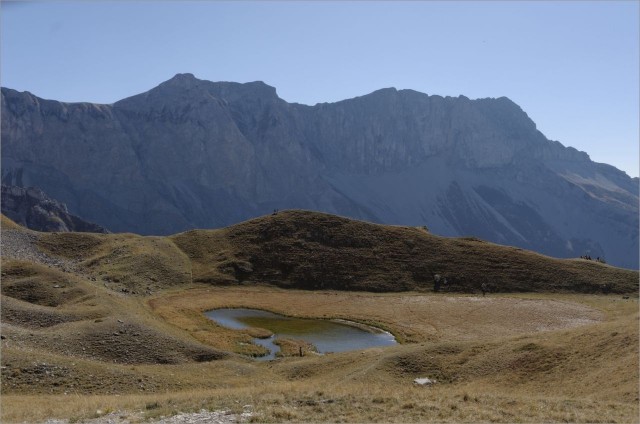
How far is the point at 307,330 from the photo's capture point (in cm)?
7544

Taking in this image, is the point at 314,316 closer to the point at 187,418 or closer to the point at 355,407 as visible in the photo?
the point at 355,407

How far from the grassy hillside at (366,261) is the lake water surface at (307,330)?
76.9 feet

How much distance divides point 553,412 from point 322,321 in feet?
193

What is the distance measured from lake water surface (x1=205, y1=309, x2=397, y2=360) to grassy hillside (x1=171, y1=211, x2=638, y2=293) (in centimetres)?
2345

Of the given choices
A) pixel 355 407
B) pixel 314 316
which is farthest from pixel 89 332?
pixel 314 316

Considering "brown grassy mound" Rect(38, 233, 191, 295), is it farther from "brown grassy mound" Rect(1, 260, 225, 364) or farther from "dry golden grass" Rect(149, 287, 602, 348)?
"brown grassy mound" Rect(1, 260, 225, 364)

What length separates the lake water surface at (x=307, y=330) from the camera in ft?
220

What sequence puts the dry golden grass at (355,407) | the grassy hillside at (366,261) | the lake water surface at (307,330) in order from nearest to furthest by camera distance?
the dry golden grass at (355,407), the lake water surface at (307,330), the grassy hillside at (366,261)

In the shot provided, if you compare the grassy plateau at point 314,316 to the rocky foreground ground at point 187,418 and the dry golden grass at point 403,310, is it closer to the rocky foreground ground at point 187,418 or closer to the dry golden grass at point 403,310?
the dry golden grass at point 403,310

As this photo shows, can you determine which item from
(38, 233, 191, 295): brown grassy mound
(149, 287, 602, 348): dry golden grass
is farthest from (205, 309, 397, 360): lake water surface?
(38, 233, 191, 295): brown grassy mound

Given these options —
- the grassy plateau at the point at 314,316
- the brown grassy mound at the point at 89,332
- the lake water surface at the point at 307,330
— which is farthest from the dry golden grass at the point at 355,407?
the lake water surface at the point at 307,330

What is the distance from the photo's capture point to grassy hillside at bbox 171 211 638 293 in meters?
108

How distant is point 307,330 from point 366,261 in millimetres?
42939

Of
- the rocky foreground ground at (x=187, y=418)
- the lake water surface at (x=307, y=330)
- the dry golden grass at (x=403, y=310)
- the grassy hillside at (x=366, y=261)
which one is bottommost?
the lake water surface at (x=307, y=330)
